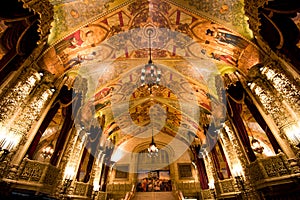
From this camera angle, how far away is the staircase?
12.7 metres

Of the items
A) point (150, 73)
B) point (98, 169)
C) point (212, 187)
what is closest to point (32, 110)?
point (150, 73)

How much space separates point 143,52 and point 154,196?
11.1 metres

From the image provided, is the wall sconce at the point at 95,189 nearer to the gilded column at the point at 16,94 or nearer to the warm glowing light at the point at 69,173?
the warm glowing light at the point at 69,173

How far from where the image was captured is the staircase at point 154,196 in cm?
1273

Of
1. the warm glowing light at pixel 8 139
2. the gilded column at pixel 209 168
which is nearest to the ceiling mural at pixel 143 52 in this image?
the warm glowing light at pixel 8 139

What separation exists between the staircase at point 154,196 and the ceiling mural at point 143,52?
22.1 ft

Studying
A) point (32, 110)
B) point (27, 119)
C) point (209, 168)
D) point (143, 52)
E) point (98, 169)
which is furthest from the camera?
point (98, 169)

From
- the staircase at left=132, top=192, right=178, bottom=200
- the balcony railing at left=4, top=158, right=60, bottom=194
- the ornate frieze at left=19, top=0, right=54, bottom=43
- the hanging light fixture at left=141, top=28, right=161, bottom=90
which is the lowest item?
the balcony railing at left=4, top=158, right=60, bottom=194

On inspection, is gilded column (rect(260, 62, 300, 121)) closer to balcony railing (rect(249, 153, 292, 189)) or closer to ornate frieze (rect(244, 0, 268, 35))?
ornate frieze (rect(244, 0, 268, 35))

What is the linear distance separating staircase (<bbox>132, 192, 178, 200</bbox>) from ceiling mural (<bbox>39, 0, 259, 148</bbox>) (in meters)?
6.73

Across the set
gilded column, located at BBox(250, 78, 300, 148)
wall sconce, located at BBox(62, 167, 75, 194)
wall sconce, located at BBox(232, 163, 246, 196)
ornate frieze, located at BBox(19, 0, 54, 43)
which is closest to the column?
wall sconce, located at BBox(62, 167, 75, 194)

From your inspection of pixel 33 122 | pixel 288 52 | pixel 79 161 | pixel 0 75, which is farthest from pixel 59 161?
pixel 288 52

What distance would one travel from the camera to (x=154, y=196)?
13039 millimetres

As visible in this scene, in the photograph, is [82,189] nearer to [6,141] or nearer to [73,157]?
[73,157]
